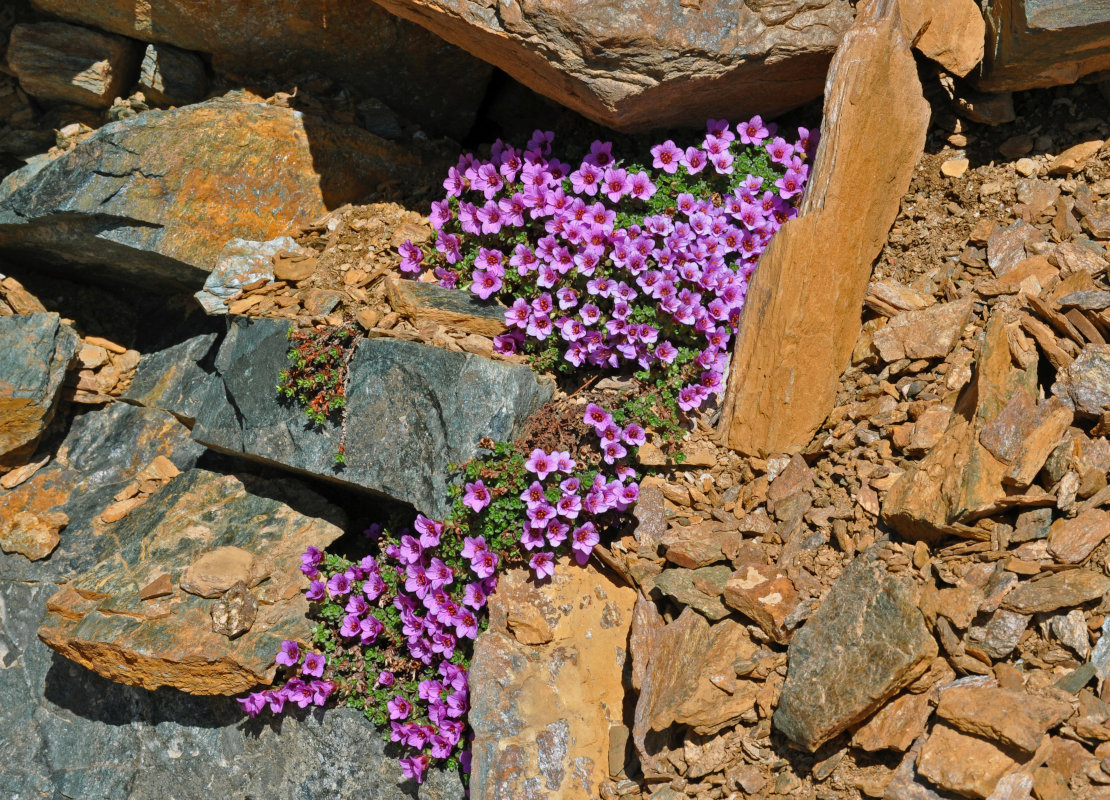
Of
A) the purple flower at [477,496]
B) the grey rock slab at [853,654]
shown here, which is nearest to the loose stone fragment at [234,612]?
the purple flower at [477,496]

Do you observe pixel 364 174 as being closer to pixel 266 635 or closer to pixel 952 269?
pixel 266 635

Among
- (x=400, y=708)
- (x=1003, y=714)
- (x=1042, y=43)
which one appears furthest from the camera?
(x=400, y=708)

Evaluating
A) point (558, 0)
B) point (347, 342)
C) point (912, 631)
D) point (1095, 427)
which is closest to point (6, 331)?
point (347, 342)

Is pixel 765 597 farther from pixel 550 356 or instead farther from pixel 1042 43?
pixel 1042 43

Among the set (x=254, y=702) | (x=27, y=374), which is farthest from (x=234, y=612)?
(x=27, y=374)

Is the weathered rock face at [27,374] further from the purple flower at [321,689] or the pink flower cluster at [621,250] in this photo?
the purple flower at [321,689]

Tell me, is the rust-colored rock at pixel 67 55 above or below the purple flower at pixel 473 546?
above

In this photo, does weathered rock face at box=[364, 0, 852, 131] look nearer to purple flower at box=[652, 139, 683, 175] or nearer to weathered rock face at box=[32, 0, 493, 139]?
purple flower at box=[652, 139, 683, 175]
